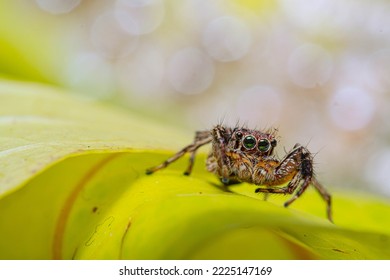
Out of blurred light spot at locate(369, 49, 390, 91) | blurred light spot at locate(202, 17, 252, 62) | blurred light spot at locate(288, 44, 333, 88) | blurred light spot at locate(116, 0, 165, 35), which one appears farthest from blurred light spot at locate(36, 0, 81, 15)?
blurred light spot at locate(369, 49, 390, 91)

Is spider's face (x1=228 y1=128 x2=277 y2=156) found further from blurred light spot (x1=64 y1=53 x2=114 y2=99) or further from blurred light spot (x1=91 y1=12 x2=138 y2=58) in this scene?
blurred light spot (x1=91 y1=12 x2=138 y2=58)

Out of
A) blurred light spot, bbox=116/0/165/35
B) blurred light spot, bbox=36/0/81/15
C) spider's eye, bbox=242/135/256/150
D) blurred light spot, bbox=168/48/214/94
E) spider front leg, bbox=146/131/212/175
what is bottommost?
spider front leg, bbox=146/131/212/175

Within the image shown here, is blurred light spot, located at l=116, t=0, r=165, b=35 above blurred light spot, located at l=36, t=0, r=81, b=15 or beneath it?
above

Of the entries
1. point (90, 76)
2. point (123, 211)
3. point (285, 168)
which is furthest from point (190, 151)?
point (90, 76)

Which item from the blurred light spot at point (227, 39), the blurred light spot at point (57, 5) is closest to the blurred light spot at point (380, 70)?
the blurred light spot at point (227, 39)

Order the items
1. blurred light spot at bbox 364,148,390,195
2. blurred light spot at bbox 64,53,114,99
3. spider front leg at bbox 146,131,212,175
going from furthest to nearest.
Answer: blurred light spot at bbox 364,148,390,195 → blurred light spot at bbox 64,53,114,99 → spider front leg at bbox 146,131,212,175

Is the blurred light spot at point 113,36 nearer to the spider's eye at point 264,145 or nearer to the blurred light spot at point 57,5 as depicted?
the blurred light spot at point 57,5
